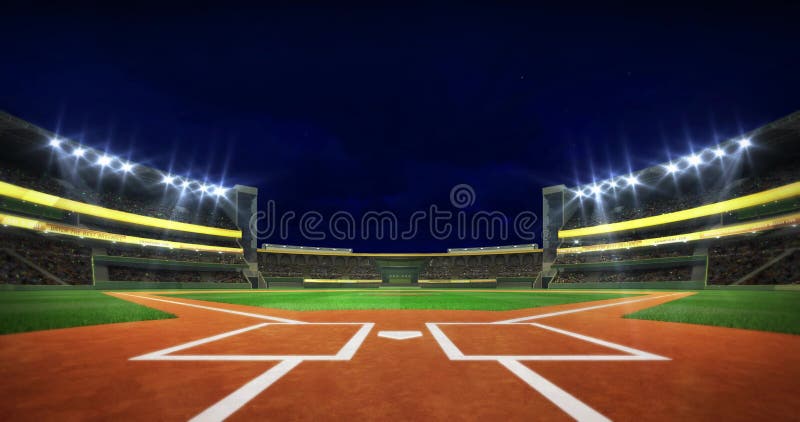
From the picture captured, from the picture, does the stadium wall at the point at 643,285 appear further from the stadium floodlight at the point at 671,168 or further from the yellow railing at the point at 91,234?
the yellow railing at the point at 91,234

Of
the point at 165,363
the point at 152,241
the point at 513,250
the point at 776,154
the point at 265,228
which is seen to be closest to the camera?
the point at 165,363

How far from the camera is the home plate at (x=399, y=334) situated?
578 cm

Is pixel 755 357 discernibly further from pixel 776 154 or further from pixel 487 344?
pixel 776 154

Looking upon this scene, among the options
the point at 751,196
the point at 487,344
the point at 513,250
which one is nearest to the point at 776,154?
the point at 751,196

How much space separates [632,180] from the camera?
44812mm

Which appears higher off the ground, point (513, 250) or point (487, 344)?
point (513, 250)

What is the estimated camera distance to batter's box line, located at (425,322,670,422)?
2.39 m

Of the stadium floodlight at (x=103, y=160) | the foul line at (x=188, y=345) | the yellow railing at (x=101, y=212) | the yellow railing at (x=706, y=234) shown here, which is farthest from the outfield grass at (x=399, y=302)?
the yellow railing at (x=101, y=212)

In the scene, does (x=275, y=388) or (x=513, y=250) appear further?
(x=513, y=250)

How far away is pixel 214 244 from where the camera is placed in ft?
174

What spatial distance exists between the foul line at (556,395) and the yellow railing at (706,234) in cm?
3958

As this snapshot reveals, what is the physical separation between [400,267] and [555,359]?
6367 cm

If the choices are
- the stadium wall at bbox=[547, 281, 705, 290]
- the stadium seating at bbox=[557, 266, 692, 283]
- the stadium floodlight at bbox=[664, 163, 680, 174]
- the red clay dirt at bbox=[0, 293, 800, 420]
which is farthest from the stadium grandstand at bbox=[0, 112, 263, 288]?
the stadium floodlight at bbox=[664, 163, 680, 174]

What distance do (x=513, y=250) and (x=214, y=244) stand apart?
4821 cm
